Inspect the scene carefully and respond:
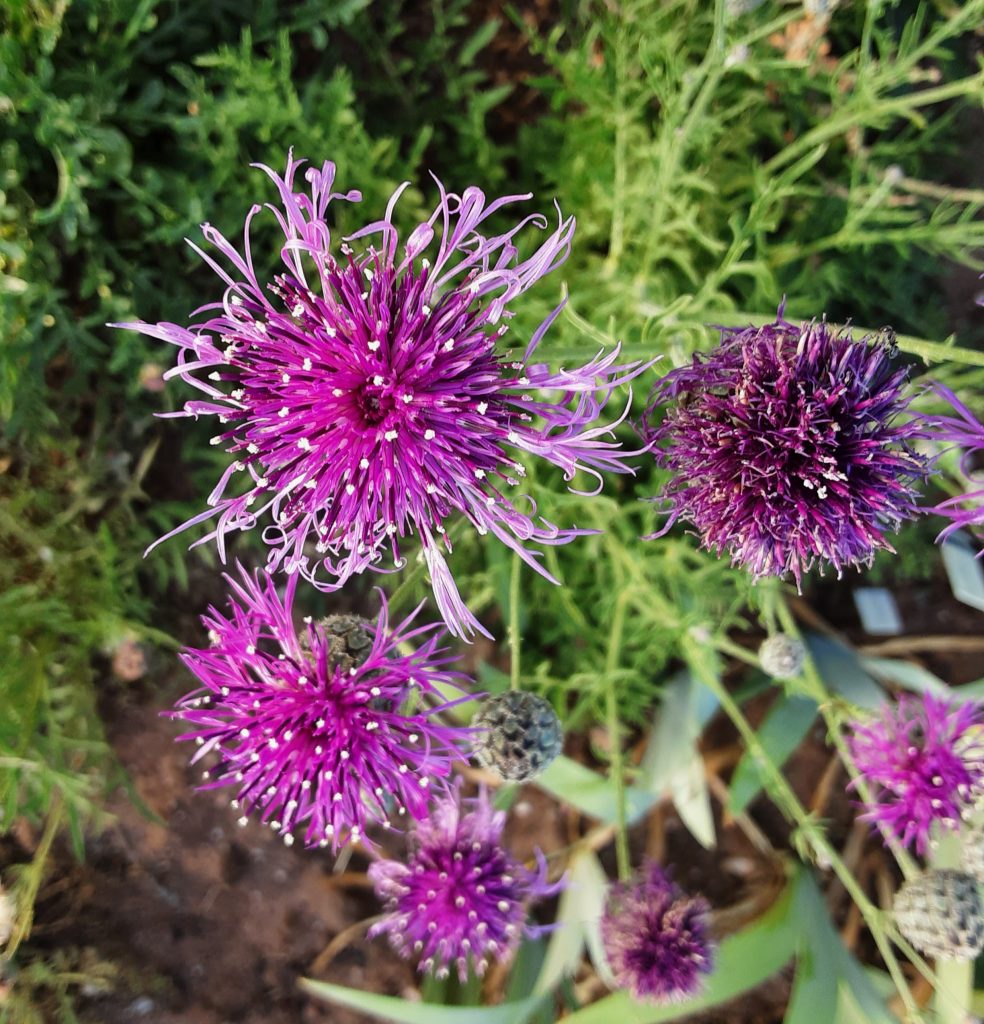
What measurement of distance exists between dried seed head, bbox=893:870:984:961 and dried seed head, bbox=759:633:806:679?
623 millimetres

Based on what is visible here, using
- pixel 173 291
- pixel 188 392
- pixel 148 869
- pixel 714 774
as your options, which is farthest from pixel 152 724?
pixel 714 774

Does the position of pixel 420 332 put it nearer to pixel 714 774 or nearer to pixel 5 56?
pixel 5 56

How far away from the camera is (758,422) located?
1499mm

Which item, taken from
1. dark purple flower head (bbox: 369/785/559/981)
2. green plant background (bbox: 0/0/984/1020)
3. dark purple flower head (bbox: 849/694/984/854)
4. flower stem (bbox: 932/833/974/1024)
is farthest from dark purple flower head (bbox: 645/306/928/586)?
flower stem (bbox: 932/833/974/1024)

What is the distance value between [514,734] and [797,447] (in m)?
0.92

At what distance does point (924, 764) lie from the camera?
83.8 inches

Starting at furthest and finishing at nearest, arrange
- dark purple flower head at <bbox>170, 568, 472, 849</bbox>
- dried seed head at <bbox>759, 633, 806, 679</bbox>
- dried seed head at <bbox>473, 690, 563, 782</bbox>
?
1. dried seed head at <bbox>759, 633, 806, 679</bbox>
2. dried seed head at <bbox>473, 690, 563, 782</bbox>
3. dark purple flower head at <bbox>170, 568, 472, 849</bbox>

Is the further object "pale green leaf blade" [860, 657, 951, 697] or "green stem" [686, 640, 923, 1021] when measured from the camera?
"pale green leaf blade" [860, 657, 951, 697]

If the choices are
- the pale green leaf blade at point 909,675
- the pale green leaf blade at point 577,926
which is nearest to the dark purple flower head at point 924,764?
the pale green leaf blade at point 909,675

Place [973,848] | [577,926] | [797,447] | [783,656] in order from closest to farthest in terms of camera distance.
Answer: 1. [797,447]
2. [783,656]
3. [973,848]
4. [577,926]

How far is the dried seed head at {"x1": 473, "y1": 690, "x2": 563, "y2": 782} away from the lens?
1908 millimetres

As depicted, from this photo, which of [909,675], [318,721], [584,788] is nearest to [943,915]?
[909,675]

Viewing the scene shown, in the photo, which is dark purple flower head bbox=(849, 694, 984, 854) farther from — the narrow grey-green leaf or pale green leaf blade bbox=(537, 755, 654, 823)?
pale green leaf blade bbox=(537, 755, 654, 823)

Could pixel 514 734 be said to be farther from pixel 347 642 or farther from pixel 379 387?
pixel 379 387
